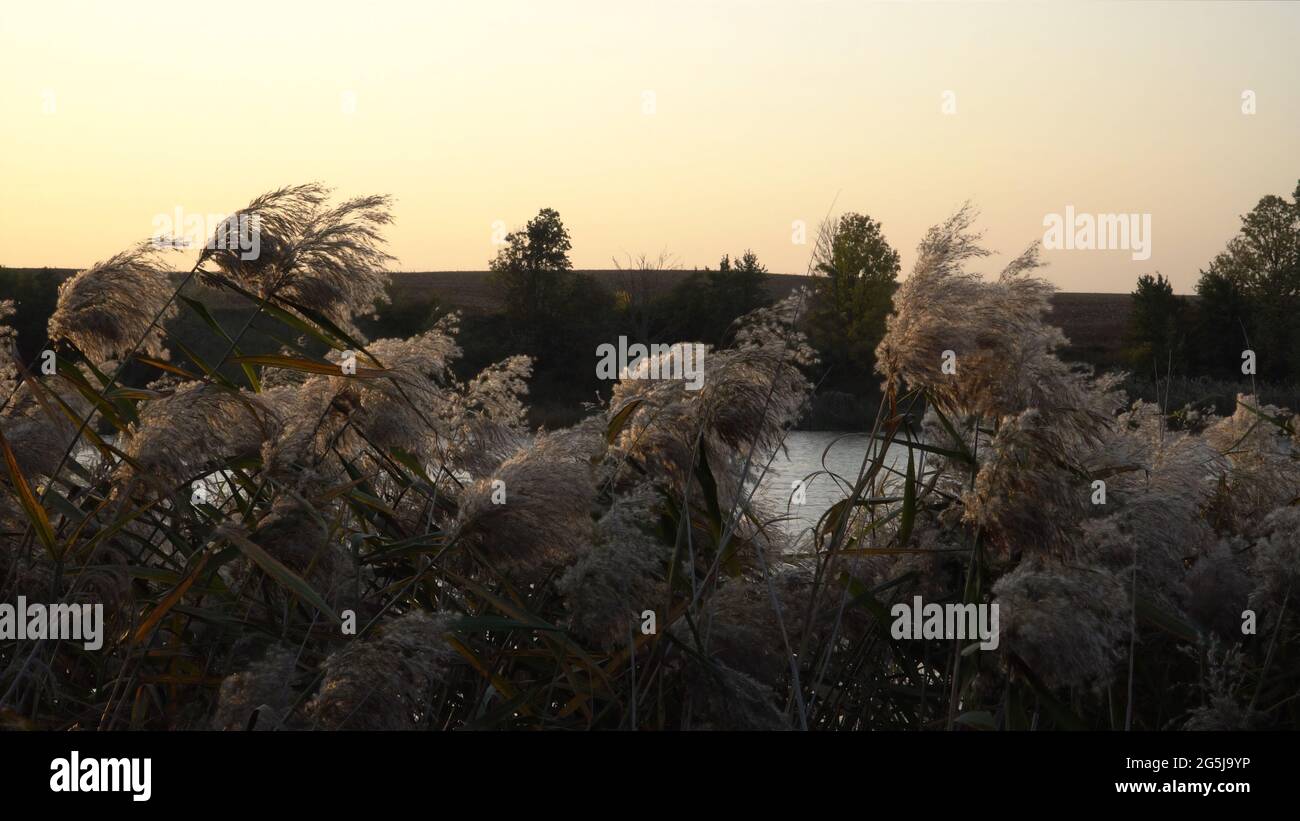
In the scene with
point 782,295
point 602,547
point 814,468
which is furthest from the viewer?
point 782,295

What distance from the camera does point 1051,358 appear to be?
121 inches

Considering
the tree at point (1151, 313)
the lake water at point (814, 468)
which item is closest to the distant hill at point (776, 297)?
the tree at point (1151, 313)

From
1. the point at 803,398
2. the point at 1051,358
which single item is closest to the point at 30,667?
the point at 803,398

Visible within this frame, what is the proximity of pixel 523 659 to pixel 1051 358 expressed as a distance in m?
1.59

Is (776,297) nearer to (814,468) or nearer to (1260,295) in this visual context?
(1260,295)

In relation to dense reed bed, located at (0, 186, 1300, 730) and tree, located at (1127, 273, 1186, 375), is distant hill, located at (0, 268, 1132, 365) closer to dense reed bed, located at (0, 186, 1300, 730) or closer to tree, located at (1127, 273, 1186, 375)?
tree, located at (1127, 273, 1186, 375)

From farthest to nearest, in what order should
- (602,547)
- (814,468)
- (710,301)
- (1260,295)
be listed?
(1260,295)
(710,301)
(814,468)
(602,547)

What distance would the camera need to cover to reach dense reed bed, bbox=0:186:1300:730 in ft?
8.38

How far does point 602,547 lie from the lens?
2520 mm

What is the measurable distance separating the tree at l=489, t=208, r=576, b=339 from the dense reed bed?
172 feet

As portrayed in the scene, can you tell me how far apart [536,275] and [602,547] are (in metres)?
61.6

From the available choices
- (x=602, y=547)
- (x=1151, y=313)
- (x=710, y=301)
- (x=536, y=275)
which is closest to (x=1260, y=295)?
(x=1151, y=313)

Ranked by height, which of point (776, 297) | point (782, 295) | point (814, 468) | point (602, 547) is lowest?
point (814, 468)
